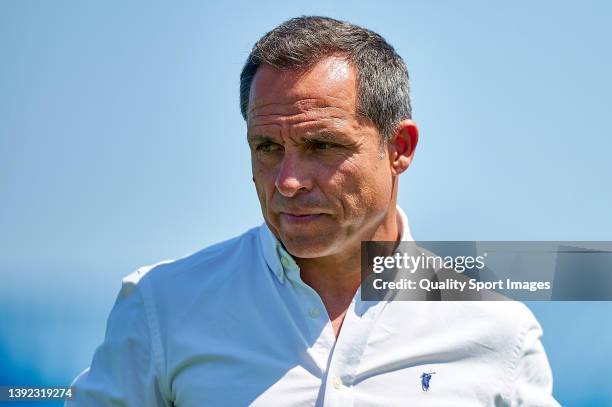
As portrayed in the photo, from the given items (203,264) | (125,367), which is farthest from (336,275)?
(125,367)

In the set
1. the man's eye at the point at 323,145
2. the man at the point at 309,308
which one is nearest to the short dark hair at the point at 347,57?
the man at the point at 309,308

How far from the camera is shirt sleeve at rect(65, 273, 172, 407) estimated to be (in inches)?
96.8

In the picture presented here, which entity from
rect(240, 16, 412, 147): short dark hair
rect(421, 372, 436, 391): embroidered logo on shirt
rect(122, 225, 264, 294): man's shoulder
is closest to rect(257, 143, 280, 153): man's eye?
rect(240, 16, 412, 147): short dark hair

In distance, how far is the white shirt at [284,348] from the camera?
7.89 feet

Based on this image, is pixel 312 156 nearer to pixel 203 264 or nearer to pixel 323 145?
pixel 323 145

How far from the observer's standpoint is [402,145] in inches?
110

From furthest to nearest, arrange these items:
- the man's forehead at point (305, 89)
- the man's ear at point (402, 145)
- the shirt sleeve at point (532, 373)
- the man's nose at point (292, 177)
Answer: the man's ear at point (402, 145) < the shirt sleeve at point (532, 373) < the man's forehead at point (305, 89) < the man's nose at point (292, 177)

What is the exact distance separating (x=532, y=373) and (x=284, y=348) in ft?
2.99

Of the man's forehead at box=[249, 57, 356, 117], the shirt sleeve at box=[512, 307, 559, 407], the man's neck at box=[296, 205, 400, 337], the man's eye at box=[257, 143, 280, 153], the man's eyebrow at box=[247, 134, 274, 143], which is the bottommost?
the shirt sleeve at box=[512, 307, 559, 407]

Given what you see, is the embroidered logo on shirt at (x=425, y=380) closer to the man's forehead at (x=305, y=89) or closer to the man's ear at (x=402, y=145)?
the man's ear at (x=402, y=145)

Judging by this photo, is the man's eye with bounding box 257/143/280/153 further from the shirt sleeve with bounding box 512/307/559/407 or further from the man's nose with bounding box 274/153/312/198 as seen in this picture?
the shirt sleeve with bounding box 512/307/559/407

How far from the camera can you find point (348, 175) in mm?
2467

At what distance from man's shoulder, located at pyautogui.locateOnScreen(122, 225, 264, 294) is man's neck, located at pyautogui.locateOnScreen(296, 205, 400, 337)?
23cm

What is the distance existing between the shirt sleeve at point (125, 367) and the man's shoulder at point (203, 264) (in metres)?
0.09
